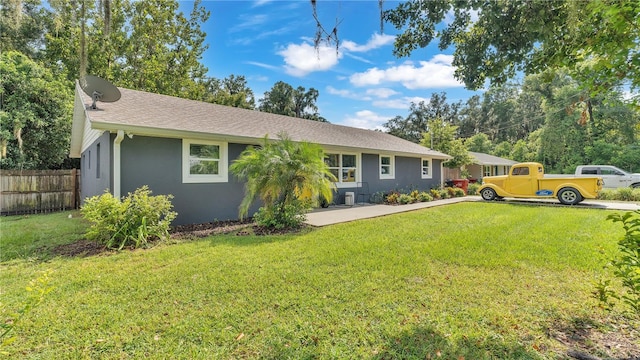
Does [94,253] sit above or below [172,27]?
below

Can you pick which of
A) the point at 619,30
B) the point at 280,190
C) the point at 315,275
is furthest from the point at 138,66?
the point at 619,30

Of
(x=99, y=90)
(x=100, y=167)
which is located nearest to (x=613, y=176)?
(x=99, y=90)

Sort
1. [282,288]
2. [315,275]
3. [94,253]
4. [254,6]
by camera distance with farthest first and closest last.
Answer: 1. [254,6]
2. [94,253]
3. [315,275]
4. [282,288]

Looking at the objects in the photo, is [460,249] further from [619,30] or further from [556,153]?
[556,153]

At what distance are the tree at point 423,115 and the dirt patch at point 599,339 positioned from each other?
42183mm

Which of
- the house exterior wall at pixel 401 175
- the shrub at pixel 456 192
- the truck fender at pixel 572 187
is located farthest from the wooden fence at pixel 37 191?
the truck fender at pixel 572 187

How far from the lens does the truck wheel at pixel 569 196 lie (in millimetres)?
11547

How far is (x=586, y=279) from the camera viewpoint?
388 cm

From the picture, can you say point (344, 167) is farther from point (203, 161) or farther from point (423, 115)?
point (423, 115)

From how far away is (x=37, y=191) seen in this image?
10.8m

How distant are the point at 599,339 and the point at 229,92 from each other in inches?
1310

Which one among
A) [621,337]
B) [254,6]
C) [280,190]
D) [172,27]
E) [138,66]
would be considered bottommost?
[621,337]

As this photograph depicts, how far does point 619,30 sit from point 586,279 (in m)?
3.30

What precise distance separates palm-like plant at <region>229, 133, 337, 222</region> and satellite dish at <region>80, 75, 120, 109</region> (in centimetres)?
375
